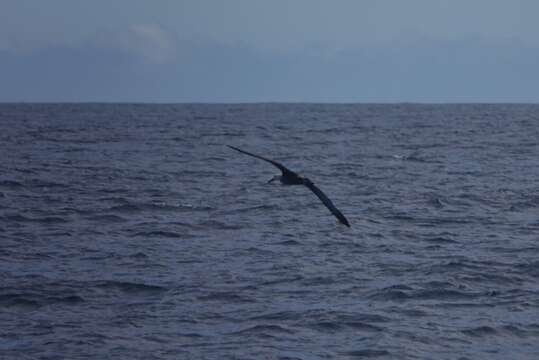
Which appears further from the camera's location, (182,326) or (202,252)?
(202,252)

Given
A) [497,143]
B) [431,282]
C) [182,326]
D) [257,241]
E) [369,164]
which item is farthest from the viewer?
[497,143]

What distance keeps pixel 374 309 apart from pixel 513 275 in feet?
12.3

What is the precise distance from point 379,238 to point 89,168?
2217 cm

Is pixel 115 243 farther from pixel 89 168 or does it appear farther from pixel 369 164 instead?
pixel 369 164

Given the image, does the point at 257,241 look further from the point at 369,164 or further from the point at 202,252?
the point at 369,164

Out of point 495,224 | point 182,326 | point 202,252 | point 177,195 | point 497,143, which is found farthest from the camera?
point 497,143

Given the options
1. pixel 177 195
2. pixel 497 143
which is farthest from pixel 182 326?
pixel 497 143

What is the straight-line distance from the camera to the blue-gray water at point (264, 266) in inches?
601

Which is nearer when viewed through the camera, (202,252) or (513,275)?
(513,275)

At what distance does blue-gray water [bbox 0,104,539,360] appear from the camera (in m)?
15.3

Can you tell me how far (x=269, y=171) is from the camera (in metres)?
43.4

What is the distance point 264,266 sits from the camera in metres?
20.3

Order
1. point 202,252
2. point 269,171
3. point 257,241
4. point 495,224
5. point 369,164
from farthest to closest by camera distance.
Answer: point 369,164
point 269,171
point 495,224
point 257,241
point 202,252

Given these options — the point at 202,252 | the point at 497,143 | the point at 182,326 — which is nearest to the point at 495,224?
the point at 202,252
